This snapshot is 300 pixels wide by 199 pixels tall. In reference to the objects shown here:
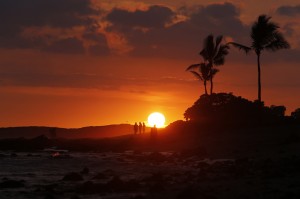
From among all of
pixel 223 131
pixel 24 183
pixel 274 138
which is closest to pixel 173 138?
pixel 223 131

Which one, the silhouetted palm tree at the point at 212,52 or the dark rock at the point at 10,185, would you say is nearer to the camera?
the dark rock at the point at 10,185

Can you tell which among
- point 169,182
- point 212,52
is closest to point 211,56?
point 212,52

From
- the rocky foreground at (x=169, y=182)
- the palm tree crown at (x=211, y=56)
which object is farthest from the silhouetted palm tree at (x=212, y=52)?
the rocky foreground at (x=169, y=182)

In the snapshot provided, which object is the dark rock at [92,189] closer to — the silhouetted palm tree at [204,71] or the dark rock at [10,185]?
the dark rock at [10,185]

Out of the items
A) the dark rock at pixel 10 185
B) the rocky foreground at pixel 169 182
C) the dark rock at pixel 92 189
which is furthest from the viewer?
the dark rock at pixel 10 185

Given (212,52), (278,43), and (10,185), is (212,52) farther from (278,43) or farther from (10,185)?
(10,185)

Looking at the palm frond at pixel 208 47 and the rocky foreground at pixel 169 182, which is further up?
the palm frond at pixel 208 47

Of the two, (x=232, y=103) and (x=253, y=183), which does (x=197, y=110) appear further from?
(x=253, y=183)

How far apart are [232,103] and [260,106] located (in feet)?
13.0

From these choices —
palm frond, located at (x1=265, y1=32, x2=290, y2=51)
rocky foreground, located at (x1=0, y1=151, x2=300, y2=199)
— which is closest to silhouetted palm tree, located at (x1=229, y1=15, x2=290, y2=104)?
palm frond, located at (x1=265, y1=32, x2=290, y2=51)

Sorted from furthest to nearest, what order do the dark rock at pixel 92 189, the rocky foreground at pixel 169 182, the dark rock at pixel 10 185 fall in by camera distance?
the dark rock at pixel 10 185
the dark rock at pixel 92 189
the rocky foreground at pixel 169 182

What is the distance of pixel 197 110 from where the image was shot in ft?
214

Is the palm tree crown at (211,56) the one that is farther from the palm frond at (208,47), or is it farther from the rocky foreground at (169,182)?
the rocky foreground at (169,182)

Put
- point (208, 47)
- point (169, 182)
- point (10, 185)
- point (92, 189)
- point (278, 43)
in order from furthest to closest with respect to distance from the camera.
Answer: point (208, 47), point (278, 43), point (10, 185), point (169, 182), point (92, 189)
